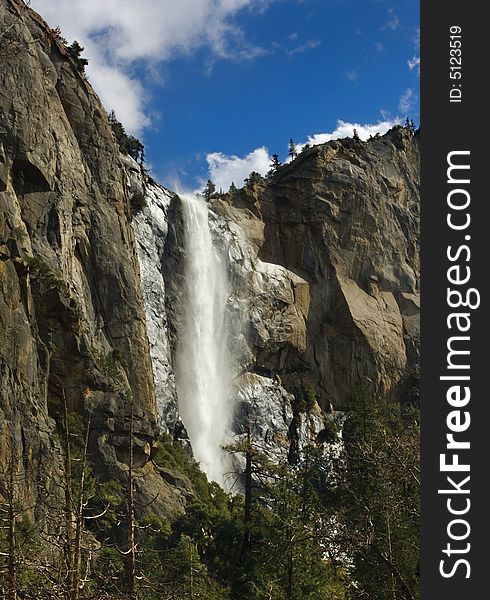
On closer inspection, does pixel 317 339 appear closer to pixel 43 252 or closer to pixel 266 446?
pixel 266 446

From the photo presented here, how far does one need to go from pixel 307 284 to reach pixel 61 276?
1135 inches

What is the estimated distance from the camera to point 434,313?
245 inches

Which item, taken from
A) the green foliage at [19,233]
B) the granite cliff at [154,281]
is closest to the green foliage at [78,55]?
the granite cliff at [154,281]

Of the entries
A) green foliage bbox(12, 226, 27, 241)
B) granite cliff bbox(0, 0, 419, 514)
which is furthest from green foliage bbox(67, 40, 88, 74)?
green foliage bbox(12, 226, 27, 241)

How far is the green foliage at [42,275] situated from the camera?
2666 cm

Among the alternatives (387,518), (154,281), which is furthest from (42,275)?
(387,518)

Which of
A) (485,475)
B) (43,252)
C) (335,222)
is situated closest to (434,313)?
(485,475)

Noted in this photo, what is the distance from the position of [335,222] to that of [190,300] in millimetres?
17308

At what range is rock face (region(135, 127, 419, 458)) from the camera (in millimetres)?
48375

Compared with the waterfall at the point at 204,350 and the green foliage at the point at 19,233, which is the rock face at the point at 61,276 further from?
the waterfall at the point at 204,350

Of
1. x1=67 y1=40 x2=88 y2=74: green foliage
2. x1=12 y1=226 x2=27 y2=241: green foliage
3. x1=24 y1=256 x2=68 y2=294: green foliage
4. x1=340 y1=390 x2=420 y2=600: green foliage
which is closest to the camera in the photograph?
x1=340 y1=390 x2=420 y2=600: green foliage

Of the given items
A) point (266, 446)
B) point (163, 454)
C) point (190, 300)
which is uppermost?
point (190, 300)

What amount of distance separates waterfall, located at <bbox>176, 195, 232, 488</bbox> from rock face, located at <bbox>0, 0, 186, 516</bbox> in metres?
9.79

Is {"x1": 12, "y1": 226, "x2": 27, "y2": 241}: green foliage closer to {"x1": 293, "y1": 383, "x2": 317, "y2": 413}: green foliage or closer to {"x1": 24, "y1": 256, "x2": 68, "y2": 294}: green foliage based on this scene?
{"x1": 24, "y1": 256, "x2": 68, "y2": 294}: green foliage
